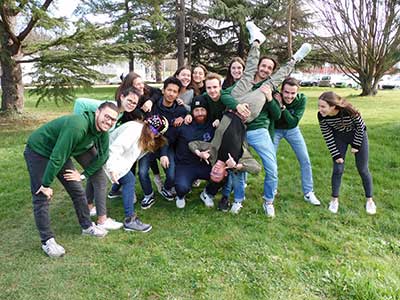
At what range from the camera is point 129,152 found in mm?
3602

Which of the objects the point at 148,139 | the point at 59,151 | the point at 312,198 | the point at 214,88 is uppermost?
the point at 214,88

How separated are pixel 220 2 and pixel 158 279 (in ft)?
64.0

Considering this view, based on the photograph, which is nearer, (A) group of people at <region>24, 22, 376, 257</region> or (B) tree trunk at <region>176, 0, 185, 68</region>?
(A) group of people at <region>24, 22, 376, 257</region>

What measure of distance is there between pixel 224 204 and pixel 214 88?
4.50ft

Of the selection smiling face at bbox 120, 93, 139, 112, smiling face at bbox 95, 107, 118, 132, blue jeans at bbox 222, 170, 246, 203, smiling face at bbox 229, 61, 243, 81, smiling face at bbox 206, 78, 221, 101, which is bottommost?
blue jeans at bbox 222, 170, 246, 203

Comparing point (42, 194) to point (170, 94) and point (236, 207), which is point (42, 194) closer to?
point (170, 94)

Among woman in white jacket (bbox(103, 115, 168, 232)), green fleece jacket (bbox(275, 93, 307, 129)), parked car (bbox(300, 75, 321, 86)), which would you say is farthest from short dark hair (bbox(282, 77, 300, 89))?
parked car (bbox(300, 75, 321, 86))

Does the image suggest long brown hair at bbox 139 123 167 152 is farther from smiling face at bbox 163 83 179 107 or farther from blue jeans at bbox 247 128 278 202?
blue jeans at bbox 247 128 278 202

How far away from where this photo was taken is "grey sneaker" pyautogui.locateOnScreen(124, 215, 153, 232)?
3.55 metres

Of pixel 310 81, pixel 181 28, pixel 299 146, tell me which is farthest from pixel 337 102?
pixel 310 81

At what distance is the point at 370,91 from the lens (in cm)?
2062

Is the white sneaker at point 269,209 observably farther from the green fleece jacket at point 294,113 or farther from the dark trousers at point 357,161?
the green fleece jacket at point 294,113

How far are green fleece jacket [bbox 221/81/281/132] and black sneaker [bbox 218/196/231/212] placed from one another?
3.00 ft

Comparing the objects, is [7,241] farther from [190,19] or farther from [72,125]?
[190,19]
